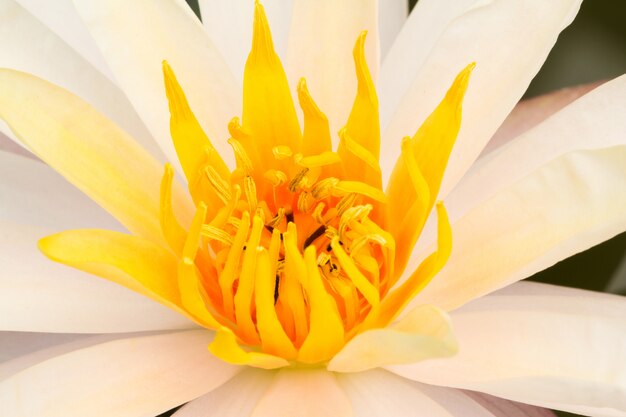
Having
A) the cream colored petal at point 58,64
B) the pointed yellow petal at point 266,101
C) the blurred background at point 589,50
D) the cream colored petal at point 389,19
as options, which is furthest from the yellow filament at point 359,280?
the blurred background at point 589,50

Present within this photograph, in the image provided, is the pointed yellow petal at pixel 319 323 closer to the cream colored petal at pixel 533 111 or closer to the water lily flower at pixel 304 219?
the water lily flower at pixel 304 219

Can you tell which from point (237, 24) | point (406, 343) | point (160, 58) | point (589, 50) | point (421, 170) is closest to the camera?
point (406, 343)

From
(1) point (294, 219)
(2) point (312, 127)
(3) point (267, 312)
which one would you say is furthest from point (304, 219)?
(3) point (267, 312)

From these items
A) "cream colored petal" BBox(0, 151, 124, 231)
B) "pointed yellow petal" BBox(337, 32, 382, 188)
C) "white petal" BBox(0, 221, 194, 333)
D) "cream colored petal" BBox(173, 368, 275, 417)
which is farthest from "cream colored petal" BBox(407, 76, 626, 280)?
"cream colored petal" BBox(0, 151, 124, 231)

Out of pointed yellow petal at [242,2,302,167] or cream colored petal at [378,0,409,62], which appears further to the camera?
cream colored petal at [378,0,409,62]

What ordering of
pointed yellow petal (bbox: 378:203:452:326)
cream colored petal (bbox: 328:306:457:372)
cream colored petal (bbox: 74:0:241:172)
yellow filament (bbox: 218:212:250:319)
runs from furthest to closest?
cream colored petal (bbox: 74:0:241:172)
yellow filament (bbox: 218:212:250:319)
pointed yellow petal (bbox: 378:203:452:326)
cream colored petal (bbox: 328:306:457:372)

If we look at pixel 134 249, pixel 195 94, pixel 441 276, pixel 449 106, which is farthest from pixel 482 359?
pixel 195 94

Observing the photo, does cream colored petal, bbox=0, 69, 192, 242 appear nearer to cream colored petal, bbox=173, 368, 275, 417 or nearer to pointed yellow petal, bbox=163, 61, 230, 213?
pointed yellow petal, bbox=163, 61, 230, 213

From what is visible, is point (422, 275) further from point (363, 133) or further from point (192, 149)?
point (192, 149)
